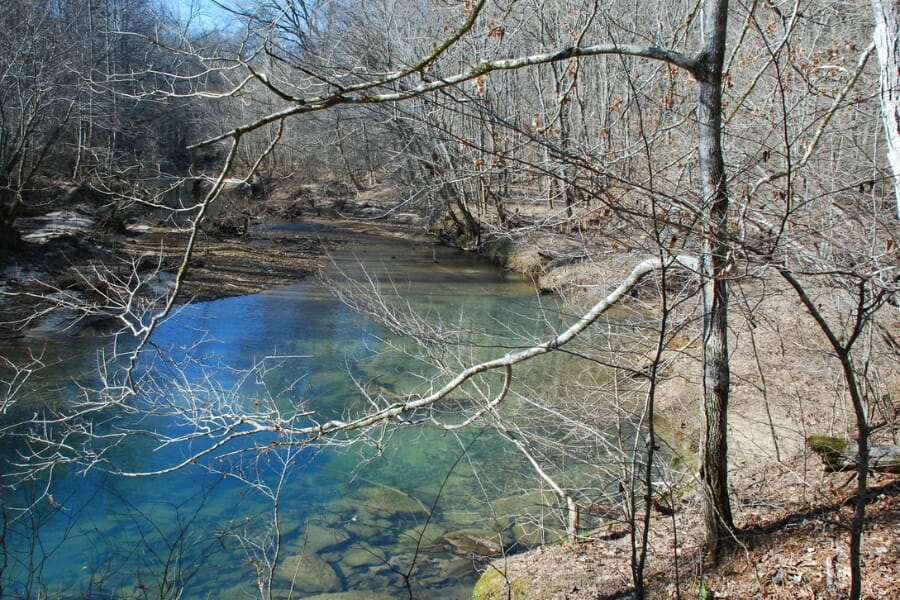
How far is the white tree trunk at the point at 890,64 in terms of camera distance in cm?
301

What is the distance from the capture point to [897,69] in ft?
9.90

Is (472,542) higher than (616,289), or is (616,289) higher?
(616,289)

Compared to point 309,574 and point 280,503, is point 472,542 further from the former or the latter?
point 280,503

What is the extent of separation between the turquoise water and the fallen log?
2.27 metres

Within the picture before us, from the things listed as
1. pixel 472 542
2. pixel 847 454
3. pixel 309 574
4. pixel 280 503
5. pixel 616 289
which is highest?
pixel 616 289

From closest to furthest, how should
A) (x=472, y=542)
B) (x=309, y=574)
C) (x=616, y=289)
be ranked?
(x=616, y=289) → (x=309, y=574) → (x=472, y=542)

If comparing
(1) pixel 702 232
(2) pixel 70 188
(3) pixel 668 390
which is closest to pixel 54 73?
(2) pixel 70 188

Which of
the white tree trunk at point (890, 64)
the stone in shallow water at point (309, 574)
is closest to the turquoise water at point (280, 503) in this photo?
the stone in shallow water at point (309, 574)

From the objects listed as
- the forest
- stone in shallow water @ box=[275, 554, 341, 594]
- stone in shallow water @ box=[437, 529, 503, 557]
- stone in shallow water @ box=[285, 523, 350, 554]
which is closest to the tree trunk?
the forest

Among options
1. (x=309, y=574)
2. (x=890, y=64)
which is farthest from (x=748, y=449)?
(x=890, y=64)

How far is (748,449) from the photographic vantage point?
7.61 m

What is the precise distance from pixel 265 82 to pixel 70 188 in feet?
74.0

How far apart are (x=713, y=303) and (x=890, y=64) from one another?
1400 mm

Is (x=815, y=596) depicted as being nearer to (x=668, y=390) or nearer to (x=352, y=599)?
(x=352, y=599)
